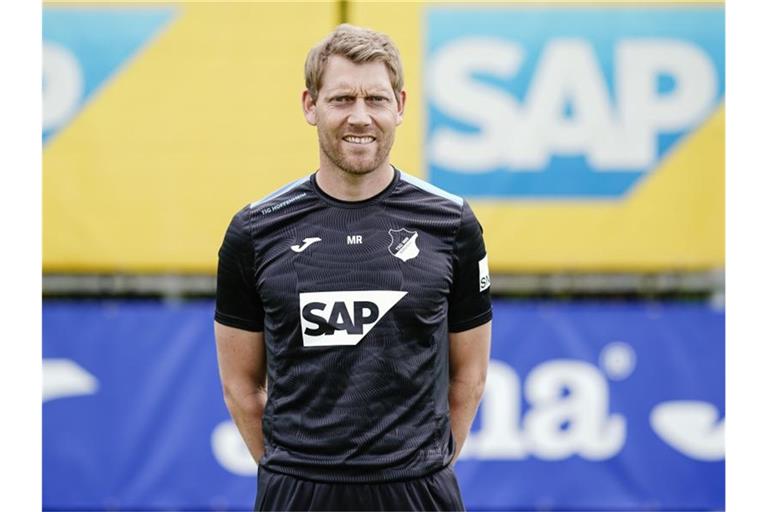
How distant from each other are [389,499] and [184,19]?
362 centimetres

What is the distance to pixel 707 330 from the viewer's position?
17.8 feet

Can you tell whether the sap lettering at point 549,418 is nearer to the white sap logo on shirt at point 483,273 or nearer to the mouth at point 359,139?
the white sap logo on shirt at point 483,273

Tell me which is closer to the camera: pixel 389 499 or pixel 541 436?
pixel 389 499

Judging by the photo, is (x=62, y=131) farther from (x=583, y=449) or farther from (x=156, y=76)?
(x=583, y=449)

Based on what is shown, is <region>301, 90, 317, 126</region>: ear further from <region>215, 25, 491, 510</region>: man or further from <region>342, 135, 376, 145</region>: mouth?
<region>342, 135, 376, 145</region>: mouth

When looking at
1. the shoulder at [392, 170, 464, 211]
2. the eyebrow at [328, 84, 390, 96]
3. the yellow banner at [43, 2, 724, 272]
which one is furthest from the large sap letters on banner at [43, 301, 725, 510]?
the eyebrow at [328, 84, 390, 96]

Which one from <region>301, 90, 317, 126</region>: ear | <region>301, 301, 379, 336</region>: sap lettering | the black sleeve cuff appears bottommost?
the black sleeve cuff

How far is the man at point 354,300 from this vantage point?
254cm

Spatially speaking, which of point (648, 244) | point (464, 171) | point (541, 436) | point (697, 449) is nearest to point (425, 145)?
point (464, 171)

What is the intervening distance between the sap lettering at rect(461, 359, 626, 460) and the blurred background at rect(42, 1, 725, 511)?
0.04 ft

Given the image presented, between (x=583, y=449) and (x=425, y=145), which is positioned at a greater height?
(x=425, y=145)

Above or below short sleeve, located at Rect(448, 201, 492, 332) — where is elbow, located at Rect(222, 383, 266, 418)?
below

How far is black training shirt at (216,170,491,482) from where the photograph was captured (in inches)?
100.0

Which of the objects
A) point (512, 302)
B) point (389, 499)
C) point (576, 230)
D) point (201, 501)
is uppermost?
point (576, 230)
